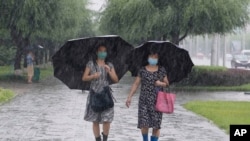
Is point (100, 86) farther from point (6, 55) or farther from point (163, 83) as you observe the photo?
point (6, 55)

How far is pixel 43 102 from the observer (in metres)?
21.7

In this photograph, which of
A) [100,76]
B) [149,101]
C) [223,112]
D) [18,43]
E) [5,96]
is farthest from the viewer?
[18,43]

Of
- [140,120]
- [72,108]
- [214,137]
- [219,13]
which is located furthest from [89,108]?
[219,13]

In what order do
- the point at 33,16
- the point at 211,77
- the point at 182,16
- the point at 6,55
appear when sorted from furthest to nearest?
the point at 6,55 < the point at 33,16 < the point at 211,77 < the point at 182,16

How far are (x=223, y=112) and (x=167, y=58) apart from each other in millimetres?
7174

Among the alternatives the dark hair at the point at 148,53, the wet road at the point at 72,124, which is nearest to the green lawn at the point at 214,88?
the wet road at the point at 72,124

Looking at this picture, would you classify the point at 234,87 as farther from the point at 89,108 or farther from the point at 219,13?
the point at 89,108

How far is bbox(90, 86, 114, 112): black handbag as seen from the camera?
11.0 meters

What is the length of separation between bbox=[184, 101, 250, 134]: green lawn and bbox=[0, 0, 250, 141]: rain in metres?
0.03

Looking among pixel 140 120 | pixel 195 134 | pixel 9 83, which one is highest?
pixel 140 120

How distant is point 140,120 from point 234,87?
825 inches

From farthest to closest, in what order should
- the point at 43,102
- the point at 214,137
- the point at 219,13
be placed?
the point at 219,13 → the point at 43,102 → the point at 214,137

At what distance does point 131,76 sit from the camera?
752 inches

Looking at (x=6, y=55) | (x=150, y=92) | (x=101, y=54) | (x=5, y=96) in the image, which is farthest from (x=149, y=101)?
(x=6, y=55)
